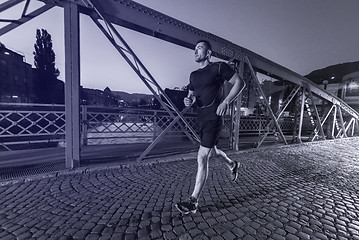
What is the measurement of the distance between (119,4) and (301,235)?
529 cm

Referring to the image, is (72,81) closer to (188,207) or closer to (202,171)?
(202,171)

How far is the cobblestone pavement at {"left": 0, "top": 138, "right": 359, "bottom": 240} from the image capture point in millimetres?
1929

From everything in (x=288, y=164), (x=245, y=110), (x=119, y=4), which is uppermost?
(x=119, y=4)

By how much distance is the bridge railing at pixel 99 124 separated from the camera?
5629 millimetres

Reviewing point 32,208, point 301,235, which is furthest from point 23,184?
point 301,235

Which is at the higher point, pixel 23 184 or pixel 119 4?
pixel 119 4

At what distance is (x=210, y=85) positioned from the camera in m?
2.30

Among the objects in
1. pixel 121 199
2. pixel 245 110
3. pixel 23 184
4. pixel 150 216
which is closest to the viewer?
pixel 150 216

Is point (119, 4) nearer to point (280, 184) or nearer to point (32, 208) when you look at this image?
point (32, 208)

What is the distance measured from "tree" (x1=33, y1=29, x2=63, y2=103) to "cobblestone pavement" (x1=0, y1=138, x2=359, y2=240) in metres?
35.0

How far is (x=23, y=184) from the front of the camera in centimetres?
304

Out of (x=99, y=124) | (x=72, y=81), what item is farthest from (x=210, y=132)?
(x=99, y=124)

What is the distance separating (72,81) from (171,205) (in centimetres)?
333

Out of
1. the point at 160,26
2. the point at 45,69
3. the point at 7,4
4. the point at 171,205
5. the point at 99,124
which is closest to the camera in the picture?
the point at 171,205
